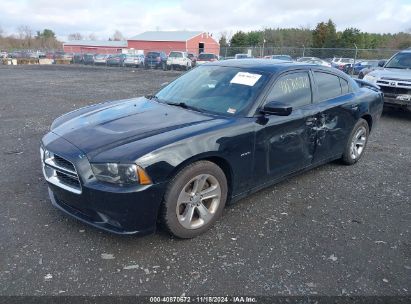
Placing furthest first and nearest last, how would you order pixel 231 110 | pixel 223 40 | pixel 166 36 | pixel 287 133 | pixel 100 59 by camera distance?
pixel 223 40, pixel 166 36, pixel 100 59, pixel 287 133, pixel 231 110

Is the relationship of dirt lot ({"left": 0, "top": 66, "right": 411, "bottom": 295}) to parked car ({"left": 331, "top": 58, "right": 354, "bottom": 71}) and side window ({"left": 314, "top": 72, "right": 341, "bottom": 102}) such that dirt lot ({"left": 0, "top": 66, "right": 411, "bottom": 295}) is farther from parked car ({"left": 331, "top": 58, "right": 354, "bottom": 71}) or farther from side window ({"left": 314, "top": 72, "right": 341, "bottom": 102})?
parked car ({"left": 331, "top": 58, "right": 354, "bottom": 71})

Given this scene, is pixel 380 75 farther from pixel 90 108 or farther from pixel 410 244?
pixel 90 108

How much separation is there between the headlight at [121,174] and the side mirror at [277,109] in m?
1.51

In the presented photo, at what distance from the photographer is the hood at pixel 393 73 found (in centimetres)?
866

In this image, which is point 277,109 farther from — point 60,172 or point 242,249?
point 60,172

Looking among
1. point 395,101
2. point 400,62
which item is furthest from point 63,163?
point 400,62

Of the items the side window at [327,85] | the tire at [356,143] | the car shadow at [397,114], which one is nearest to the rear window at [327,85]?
the side window at [327,85]

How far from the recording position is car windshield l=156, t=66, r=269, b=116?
12.2 feet

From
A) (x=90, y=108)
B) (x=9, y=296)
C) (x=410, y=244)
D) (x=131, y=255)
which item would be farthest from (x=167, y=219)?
(x=410, y=244)

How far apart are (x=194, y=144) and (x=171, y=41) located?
59666mm

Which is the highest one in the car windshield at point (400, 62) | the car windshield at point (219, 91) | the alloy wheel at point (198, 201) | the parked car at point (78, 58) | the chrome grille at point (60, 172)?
the parked car at point (78, 58)

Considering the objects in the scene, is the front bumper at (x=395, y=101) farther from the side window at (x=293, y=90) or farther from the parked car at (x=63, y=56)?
the parked car at (x=63, y=56)

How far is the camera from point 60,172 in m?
3.07

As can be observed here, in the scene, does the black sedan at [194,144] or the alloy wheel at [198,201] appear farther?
the alloy wheel at [198,201]
